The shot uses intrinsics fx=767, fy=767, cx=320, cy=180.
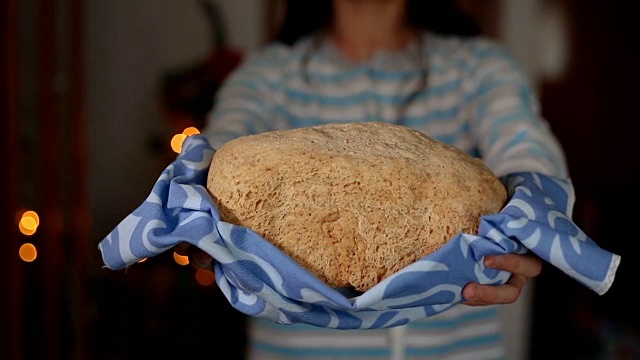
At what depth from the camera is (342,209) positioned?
1.97ft

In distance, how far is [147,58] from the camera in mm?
1800

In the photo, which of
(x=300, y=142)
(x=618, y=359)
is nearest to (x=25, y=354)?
(x=300, y=142)

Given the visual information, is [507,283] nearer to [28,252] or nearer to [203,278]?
[28,252]

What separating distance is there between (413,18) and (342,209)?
603 millimetres

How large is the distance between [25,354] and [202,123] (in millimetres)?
807

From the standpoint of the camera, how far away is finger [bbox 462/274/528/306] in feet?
2.05

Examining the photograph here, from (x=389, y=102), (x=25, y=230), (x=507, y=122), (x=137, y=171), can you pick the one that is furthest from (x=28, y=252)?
(x=507, y=122)

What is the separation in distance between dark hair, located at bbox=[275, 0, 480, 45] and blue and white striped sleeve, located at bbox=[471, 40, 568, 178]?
61 mm

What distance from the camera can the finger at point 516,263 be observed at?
0.62m

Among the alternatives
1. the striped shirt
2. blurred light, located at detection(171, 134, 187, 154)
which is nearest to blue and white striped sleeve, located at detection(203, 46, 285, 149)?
the striped shirt

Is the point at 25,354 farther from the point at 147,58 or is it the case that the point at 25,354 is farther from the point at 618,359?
the point at 618,359

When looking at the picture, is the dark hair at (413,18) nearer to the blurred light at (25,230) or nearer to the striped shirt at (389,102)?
the striped shirt at (389,102)

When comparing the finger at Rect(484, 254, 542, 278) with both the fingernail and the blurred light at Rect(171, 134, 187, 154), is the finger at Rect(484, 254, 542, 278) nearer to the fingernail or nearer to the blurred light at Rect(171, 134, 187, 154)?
the fingernail

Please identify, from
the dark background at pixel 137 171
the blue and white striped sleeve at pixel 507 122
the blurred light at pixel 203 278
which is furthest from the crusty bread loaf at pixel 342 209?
the blurred light at pixel 203 278
